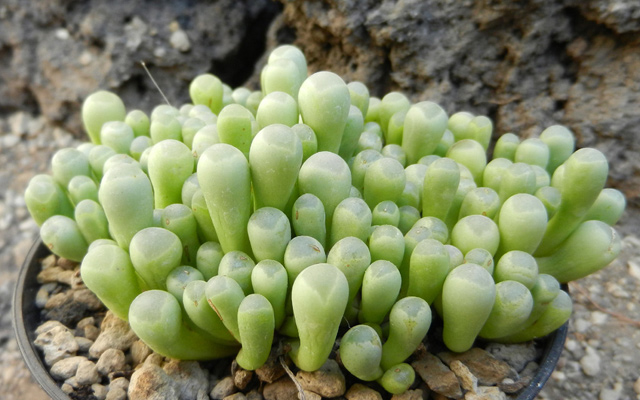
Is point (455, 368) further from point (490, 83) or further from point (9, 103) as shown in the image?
point (9, 103)

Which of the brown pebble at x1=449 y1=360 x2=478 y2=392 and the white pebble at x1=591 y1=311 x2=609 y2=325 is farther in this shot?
the white pebble at x1=591 y1=311 x2=609 y2=325

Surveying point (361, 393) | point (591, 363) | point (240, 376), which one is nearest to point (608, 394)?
point (591, 363)

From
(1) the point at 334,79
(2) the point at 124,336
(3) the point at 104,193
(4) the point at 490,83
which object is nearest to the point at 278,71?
(1) the point at 334,79

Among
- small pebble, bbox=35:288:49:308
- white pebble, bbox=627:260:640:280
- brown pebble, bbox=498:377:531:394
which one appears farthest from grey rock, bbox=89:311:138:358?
white pebble, bbox=627:260:640:280

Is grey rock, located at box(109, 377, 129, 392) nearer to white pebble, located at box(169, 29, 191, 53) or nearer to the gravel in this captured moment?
the gravel

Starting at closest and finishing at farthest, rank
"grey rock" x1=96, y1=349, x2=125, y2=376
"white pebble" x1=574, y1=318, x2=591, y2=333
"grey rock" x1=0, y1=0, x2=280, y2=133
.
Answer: "grey rock" x1=96, y1=349, x2=125, y2=376 → "white pebble" x1=574, y1=318, x2=591, y2=333 → "grey rock" x1=0, y1=0, x2=280, y2=133

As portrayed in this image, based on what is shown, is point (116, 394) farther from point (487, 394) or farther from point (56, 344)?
point (487, 394)
